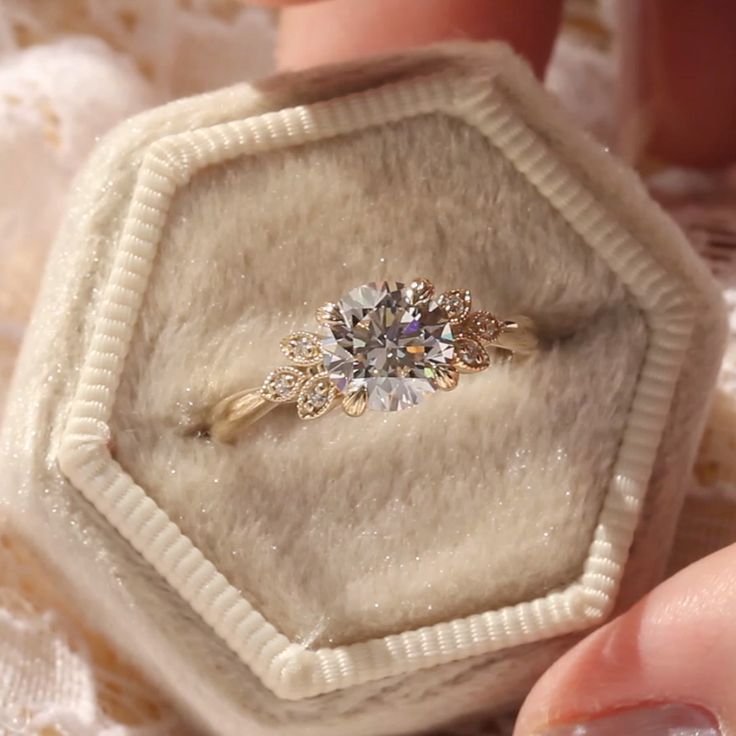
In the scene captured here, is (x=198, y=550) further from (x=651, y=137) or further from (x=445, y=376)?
(x=651, y=137)

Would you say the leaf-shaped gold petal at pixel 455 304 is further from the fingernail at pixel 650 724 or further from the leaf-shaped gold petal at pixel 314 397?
the fingernail at pixel 650 724

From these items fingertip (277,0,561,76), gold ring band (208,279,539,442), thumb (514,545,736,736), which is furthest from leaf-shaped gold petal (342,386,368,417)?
fingertip (277,0,561,76)

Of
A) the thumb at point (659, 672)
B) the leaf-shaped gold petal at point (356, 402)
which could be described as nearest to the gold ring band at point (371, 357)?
the leaf-shaped gold petal at point (356, 402)

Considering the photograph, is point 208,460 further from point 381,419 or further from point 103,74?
point 103,74

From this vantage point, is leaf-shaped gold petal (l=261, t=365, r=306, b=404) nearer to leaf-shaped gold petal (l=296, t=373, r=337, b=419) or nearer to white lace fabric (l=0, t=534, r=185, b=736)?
leaf-shaped gold petal (l=296, t=373, r=337, b=419)

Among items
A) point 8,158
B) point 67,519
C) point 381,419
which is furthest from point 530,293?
point 8,158

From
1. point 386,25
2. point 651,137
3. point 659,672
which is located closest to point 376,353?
point 659,672
